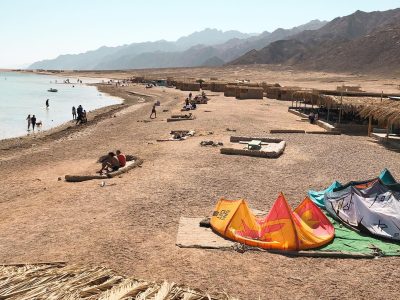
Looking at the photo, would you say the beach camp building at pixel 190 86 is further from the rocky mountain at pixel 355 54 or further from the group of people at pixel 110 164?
the rocky mountain at pixel 355 54

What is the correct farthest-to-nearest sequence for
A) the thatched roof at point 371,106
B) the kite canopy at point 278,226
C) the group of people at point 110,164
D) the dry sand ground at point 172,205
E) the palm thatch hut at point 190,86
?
the palm thatch hut at point 190,86 < the thatched roof at point 371,106 < the group of people at point 110,164 < the kite canopy at point 278,226 < the dry sand ground at point 172,205

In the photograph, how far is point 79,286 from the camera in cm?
737

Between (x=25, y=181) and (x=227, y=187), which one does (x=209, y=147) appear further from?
(x=25, y=181)

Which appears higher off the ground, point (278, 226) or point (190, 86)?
point (190, 86)

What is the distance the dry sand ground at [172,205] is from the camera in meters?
8.30

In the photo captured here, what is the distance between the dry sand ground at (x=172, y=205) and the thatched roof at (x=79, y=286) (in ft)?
1.68

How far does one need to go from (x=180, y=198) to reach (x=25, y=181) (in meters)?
6.68

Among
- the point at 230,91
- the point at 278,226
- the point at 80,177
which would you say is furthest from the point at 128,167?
the point at 230,91

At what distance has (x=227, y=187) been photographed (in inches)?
548

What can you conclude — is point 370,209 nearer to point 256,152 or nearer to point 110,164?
point 256,152

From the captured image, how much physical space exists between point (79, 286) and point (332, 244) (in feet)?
18.2

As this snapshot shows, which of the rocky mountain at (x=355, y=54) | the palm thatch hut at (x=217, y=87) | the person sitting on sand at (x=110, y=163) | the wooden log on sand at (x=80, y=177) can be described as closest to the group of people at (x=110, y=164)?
the person sitting on sand at (x=110, y=163)

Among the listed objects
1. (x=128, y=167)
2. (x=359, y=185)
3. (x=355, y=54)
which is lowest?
(x=128, y=167)

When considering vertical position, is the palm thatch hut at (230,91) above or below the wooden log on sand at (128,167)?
above
